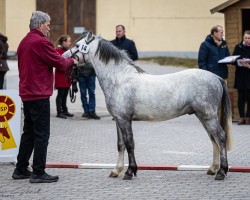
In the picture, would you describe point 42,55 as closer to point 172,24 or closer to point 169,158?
point 169,158

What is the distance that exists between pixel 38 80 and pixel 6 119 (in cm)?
167

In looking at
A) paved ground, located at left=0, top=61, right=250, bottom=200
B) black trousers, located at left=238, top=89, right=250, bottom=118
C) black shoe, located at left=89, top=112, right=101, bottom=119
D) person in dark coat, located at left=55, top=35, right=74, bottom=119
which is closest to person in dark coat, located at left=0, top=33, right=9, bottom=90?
person in dark coat, located at left=55, top=35, right=74, bottom=119

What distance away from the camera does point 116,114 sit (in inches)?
460

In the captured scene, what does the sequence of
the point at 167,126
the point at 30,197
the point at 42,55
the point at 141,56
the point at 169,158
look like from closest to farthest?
the point at 30,197 → the point at 42,55 → the point at 169,158 → the point at 167,126 → the point at 141,56

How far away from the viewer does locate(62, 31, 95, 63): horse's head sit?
38.9ft

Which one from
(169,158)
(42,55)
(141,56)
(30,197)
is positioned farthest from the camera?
(141,56)

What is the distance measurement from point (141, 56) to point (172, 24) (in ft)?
5.76

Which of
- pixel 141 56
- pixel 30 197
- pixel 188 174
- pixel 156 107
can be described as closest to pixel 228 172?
pixel 188 174

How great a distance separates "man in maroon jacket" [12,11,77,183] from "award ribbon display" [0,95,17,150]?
1225 millimetres

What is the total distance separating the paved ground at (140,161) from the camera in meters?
10.6

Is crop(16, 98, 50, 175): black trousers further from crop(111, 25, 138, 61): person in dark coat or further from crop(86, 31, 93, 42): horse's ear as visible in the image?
crop(111, 25, 138, 61): person in dark coat

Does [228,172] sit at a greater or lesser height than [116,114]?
lesser

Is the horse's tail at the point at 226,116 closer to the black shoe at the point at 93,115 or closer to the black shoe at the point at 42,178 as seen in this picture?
the black shoe at the point at 42,178

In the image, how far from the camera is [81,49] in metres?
11.9
